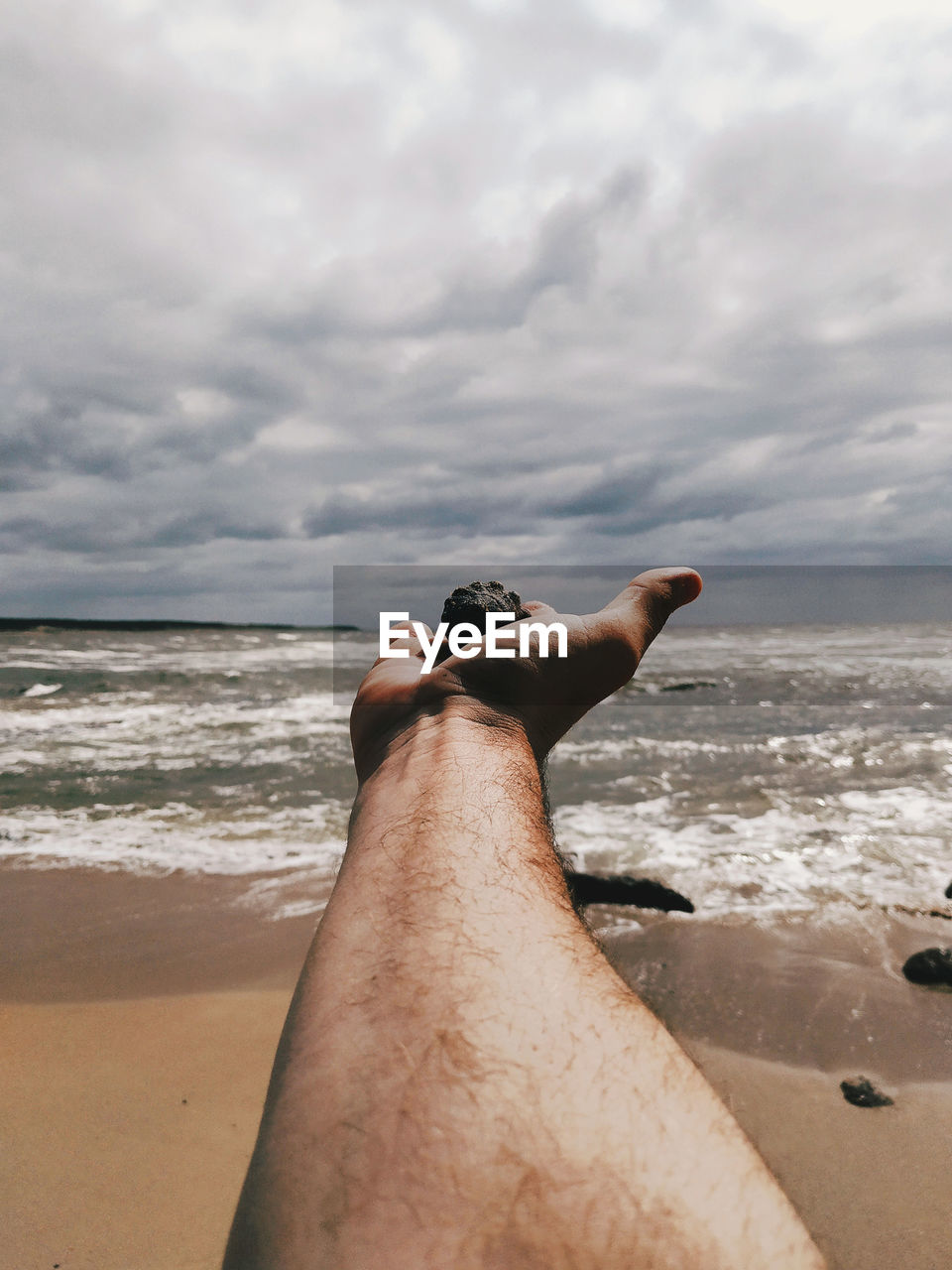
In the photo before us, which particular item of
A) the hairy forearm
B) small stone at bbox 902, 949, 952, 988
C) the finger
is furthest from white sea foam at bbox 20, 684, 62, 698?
the hairy forearm

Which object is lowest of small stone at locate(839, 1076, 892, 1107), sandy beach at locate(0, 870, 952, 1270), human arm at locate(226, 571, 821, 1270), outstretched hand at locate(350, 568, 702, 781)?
sandy beach at locate(0, 870, 952, 1270)

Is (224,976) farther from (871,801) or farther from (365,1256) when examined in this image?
(871,801)

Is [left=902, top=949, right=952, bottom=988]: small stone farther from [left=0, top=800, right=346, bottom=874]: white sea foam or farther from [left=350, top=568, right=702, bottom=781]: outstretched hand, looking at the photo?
[left=0, top=800, right=346, bottom=874]: white sea foam

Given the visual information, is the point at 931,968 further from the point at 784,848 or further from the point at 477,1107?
the point at 477,1107

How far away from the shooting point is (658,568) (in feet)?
8.98

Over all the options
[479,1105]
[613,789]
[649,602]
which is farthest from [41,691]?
[479,1105]

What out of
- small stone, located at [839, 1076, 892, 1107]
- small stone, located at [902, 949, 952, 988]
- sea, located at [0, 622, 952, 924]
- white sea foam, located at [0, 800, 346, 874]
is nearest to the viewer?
small stone, located at [839, 1076, 892, 1107]

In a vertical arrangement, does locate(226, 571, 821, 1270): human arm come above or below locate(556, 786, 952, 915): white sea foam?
above

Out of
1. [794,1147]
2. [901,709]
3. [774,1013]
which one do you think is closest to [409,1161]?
[794,1147]

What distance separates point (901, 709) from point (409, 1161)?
12679 mm

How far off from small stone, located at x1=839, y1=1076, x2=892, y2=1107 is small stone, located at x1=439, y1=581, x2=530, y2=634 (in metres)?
2.03

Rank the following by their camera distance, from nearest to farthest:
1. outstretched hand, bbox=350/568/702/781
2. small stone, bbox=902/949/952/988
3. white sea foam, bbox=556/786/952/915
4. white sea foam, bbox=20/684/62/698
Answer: outstretched hand, bbox=350/568/702/781, small stone, bbox=902/949/952/988, white sea foam, bbox=556/786/952/915, white sea foam, bbox=20/684/62/698

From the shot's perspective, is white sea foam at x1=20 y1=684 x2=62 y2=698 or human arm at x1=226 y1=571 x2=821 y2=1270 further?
white sea foam at x1=20 y1=684 x2=62 y2=698

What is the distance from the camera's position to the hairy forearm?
76 centimetres
